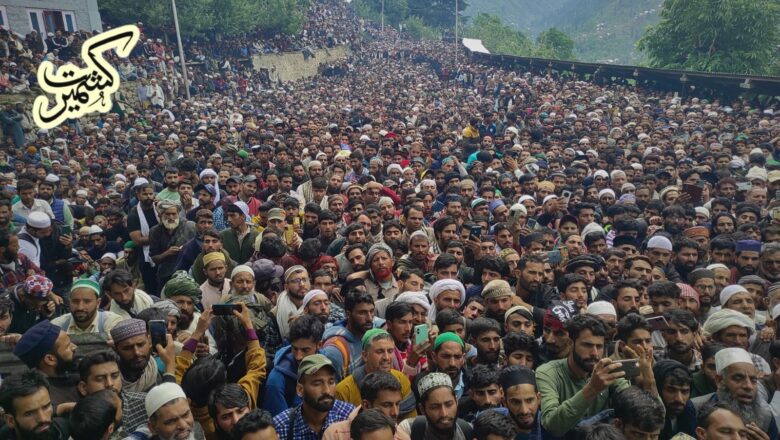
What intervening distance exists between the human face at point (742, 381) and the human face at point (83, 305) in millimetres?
4330

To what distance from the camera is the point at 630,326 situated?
3.92 metres

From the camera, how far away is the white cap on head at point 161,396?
9.93 ft

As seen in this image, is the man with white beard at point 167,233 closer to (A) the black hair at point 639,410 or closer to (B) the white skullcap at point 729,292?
(A) the black hair at point 639,410

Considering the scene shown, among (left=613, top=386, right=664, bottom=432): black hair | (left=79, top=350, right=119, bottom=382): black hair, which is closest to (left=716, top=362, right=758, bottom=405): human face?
(left=613, top=386, right=664, bottom=432): black hair

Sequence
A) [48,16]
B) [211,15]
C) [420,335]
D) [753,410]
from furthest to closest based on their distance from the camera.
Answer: [211,15], [48,16], [420,335], [753,410]

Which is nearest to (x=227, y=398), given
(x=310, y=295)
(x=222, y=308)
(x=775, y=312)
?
(x=222, y=308)

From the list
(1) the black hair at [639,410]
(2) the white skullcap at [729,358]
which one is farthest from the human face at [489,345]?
(2) the white skullcap at [729,358]

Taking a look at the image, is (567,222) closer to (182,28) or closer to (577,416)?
(577,416)

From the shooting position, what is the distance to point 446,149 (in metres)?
11.9

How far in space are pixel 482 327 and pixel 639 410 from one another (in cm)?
127

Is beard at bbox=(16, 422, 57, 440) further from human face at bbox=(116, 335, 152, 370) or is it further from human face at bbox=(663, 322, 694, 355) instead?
human face at bbox=(663, 322, 694, 355)

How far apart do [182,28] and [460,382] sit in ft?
101

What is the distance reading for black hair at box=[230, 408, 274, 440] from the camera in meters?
2.91

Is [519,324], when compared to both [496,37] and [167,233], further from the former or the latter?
[496,37]
